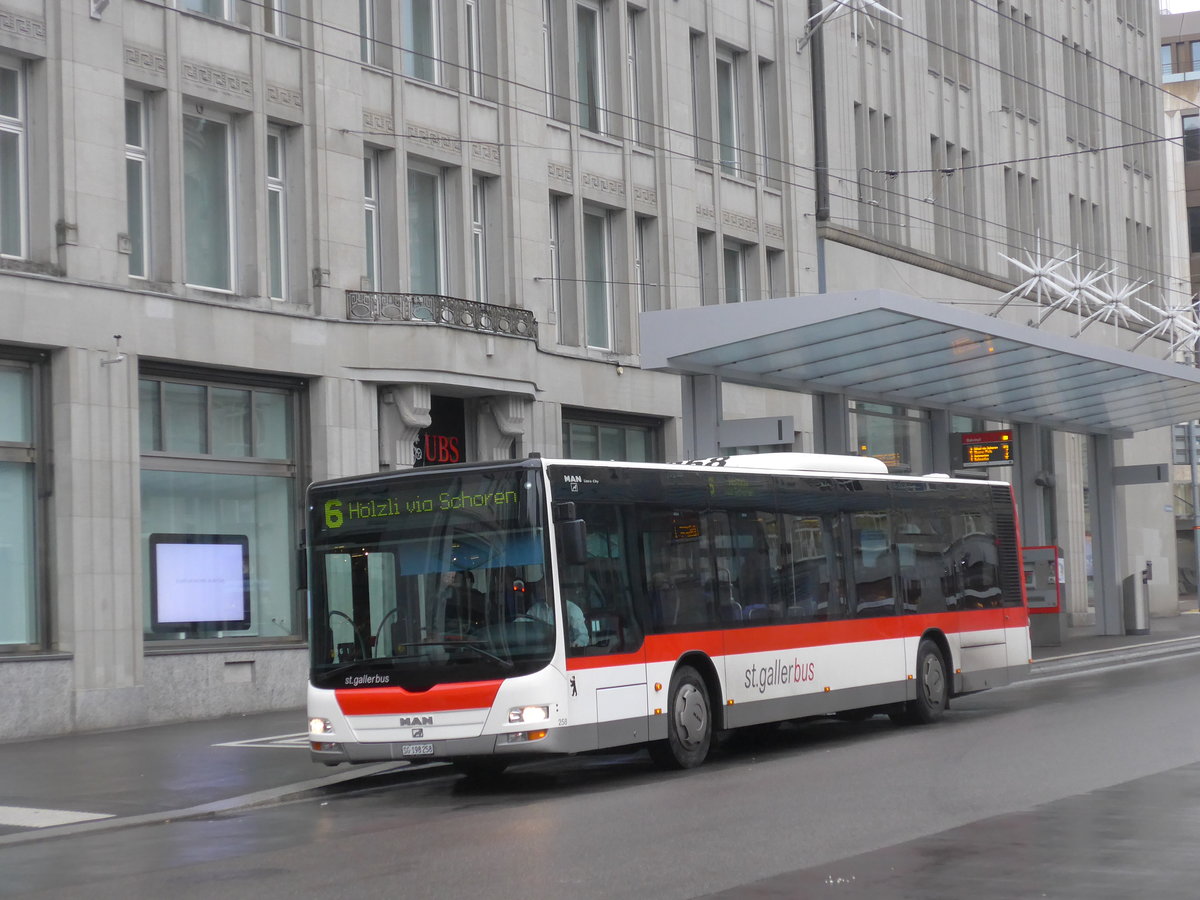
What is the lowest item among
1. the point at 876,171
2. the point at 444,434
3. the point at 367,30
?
the point at 444,434

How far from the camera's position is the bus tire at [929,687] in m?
18.4

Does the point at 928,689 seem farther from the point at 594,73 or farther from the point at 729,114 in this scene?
the point at 729,114

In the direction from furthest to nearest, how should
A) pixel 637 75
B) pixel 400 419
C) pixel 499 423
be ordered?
1. pixel 637 75
2. pixel 499 423
3. pixel 400 419

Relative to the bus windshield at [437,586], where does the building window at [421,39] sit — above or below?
above

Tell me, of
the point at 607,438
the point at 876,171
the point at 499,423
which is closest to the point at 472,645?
the point at 499,423

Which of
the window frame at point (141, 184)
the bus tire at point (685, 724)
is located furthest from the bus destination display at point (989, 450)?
the bus tire at point (685, 724)

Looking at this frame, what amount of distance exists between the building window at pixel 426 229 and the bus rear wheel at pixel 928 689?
1116 centimetres

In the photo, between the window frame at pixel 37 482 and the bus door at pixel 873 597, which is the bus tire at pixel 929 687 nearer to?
the bus door at pixel 873 597

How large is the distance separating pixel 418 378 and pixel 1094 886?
17.5m

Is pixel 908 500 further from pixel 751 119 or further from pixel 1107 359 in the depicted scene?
pixel 751 119

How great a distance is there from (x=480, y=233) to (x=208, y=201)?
5417mm

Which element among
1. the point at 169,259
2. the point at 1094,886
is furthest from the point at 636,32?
the point at 1094,886

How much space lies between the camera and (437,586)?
1331 centimetres

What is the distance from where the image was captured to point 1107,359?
2509 cm
